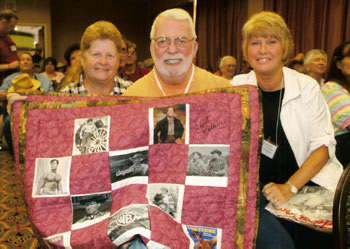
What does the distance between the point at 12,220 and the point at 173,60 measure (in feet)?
6.75

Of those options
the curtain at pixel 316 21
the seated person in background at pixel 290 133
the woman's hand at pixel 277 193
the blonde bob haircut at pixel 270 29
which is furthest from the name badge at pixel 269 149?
the curtain at pixel 316 21

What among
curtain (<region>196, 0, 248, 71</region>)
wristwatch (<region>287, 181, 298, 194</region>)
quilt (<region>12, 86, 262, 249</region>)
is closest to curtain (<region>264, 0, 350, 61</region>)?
curtain (<region>196, 0, 248, 71</region>)

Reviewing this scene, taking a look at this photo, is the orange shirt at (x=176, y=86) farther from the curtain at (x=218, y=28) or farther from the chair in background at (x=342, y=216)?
the curtain at (x=218, y=28)

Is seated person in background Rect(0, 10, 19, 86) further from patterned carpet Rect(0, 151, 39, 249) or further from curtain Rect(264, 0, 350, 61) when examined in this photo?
curtain Rect(264, 0, 350, 61)

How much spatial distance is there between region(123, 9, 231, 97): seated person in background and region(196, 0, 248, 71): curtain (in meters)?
6.17

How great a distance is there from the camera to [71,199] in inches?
51.6

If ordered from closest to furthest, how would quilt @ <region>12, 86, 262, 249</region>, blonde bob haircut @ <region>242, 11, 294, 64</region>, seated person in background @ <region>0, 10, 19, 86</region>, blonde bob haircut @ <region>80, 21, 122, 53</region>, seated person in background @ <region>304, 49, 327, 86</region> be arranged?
quilt @ <region>12, 86, 262, 249</region> < blonde bob haircut @ <region>242, 11, 294, 64</region> < blonde bob haircut @ <region>80, 21, 122, 53</region> < seated person in background @ <region>304, 49, 327, 86</region> < seated person in background @ <region>0, 10, 19, 86</region>

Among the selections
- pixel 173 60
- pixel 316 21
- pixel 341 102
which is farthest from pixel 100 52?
pixel 316 21

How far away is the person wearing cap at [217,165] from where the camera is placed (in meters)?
1.31

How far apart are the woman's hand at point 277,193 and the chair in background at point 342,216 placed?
1.36 feet

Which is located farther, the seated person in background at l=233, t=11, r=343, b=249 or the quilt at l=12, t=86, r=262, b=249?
the seated person in background at l=233, t=11, r=343, b=249

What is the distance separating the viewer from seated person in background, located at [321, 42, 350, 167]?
2344 millimetres

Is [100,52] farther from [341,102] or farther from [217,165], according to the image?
[341,102]

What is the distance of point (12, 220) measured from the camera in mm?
2859
